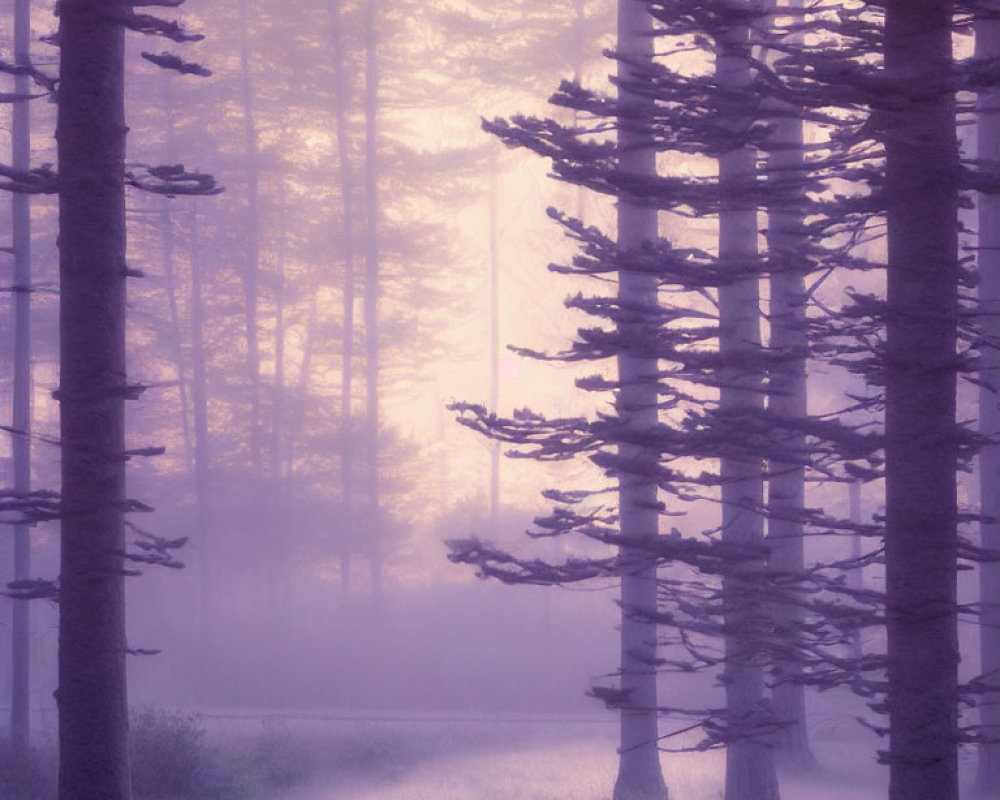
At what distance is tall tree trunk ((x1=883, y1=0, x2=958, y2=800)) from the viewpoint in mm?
6262

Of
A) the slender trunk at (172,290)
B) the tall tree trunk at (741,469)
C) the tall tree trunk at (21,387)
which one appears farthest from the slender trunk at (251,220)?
the tall tree trunk at (741,469)

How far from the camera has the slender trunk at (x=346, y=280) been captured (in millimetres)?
28984

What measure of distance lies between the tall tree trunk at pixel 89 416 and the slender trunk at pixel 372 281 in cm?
2136

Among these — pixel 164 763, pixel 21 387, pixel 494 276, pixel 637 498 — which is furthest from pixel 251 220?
pixel 637 498

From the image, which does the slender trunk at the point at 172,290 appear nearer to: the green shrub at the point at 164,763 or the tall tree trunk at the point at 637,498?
the green shrub at the point at 164,763

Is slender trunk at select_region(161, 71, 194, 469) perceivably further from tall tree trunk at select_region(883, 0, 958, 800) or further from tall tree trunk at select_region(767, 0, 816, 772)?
tall tree trunk at select_region(883, 0, 958, 800)

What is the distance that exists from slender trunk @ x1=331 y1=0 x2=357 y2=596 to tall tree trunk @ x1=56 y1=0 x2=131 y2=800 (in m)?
21.9

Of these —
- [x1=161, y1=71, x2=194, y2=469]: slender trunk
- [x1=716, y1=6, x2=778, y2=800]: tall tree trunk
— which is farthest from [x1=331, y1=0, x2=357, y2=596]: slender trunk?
[x1=716, y1=6, x2=778, y2=800]: tall tree trunk

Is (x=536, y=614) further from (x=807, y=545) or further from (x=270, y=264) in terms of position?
(x=270, y=264)

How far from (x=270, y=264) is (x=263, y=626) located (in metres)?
10.0

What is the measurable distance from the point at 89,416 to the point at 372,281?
22.0 metres

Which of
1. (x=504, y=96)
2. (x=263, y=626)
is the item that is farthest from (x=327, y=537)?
(x=504, y=96)

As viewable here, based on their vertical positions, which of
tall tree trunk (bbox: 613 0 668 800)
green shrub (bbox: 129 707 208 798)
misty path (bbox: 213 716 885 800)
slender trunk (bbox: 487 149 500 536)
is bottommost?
misty path (bbox: 213 716 885 800)

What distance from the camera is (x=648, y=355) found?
9.68 m
